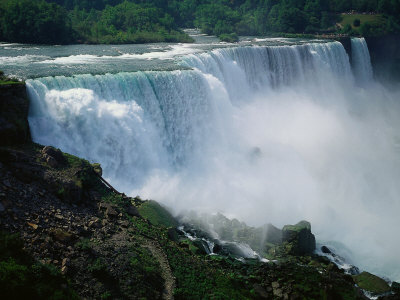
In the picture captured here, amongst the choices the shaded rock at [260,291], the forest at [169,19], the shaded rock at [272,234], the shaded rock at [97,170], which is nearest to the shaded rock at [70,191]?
the shaded rock at [97,170]

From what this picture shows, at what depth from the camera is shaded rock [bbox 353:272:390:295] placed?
499 inches

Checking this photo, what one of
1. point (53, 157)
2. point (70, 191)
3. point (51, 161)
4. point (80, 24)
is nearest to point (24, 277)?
point (70, 191)

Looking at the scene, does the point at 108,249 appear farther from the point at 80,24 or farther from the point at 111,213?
the point at 80,24

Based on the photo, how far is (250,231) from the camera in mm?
14836

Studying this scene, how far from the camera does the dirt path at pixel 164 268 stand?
9.73m

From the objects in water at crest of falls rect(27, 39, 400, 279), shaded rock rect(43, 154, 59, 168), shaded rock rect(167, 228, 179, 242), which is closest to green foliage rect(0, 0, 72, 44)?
water at crest of falls rect(27, 39, 400, 279)

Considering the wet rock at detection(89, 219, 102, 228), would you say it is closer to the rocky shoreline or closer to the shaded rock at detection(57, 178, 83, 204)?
the rocky shoreline

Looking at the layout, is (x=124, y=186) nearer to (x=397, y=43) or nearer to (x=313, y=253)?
(x=313, y=253)

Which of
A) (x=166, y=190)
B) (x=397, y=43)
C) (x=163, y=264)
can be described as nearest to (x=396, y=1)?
(x=397, y=43)

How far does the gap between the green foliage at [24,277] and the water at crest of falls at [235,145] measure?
6.67 meters

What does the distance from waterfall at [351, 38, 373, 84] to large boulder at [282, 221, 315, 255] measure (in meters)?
27.8

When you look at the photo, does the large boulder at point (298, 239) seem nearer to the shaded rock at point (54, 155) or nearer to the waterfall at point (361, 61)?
the shaded rock at point (54, 155)

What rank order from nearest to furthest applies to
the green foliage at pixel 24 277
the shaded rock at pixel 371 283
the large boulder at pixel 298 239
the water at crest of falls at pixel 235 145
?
the green foliage at pixel 24 277 < the shaded rock at pixel 371 283 < the large boulder at pixel 298 239 < the water at crest of falls at pixel 235 145

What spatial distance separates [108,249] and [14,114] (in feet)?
20.4
